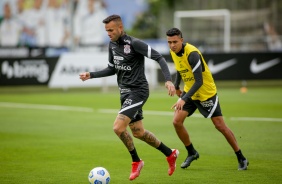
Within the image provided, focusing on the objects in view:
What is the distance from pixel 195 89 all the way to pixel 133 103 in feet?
3.39

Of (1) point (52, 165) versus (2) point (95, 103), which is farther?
(2) point (95, 103)

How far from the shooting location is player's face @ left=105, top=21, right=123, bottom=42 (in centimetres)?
1005

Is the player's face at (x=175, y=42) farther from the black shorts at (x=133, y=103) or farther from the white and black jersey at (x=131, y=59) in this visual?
the black shorts at (x=133, y=103)

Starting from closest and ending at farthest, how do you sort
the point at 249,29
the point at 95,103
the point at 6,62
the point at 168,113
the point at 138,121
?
the point at 138,121 < the point at 168,113 < the point at 95,103 < the point at 6,62 < the point at 249,29

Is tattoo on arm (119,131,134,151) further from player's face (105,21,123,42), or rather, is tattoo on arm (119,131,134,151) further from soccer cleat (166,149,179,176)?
player's face (105,21,123,42)

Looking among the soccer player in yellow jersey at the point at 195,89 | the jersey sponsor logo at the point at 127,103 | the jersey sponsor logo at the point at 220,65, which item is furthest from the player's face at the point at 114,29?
the jersey sponsor logo at the point at 220,65

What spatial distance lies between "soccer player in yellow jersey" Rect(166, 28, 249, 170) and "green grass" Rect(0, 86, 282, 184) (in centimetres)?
43

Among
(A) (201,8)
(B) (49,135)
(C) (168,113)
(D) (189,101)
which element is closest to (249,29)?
(A) (201,8)

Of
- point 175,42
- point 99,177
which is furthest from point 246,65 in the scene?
point 99,177

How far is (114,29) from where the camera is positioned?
10078 mm

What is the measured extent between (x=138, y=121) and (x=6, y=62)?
1979cm

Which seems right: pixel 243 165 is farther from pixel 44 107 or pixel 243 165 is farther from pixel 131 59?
pixel 44 107

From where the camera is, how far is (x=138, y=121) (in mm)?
10320

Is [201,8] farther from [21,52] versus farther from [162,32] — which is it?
[21,52]
